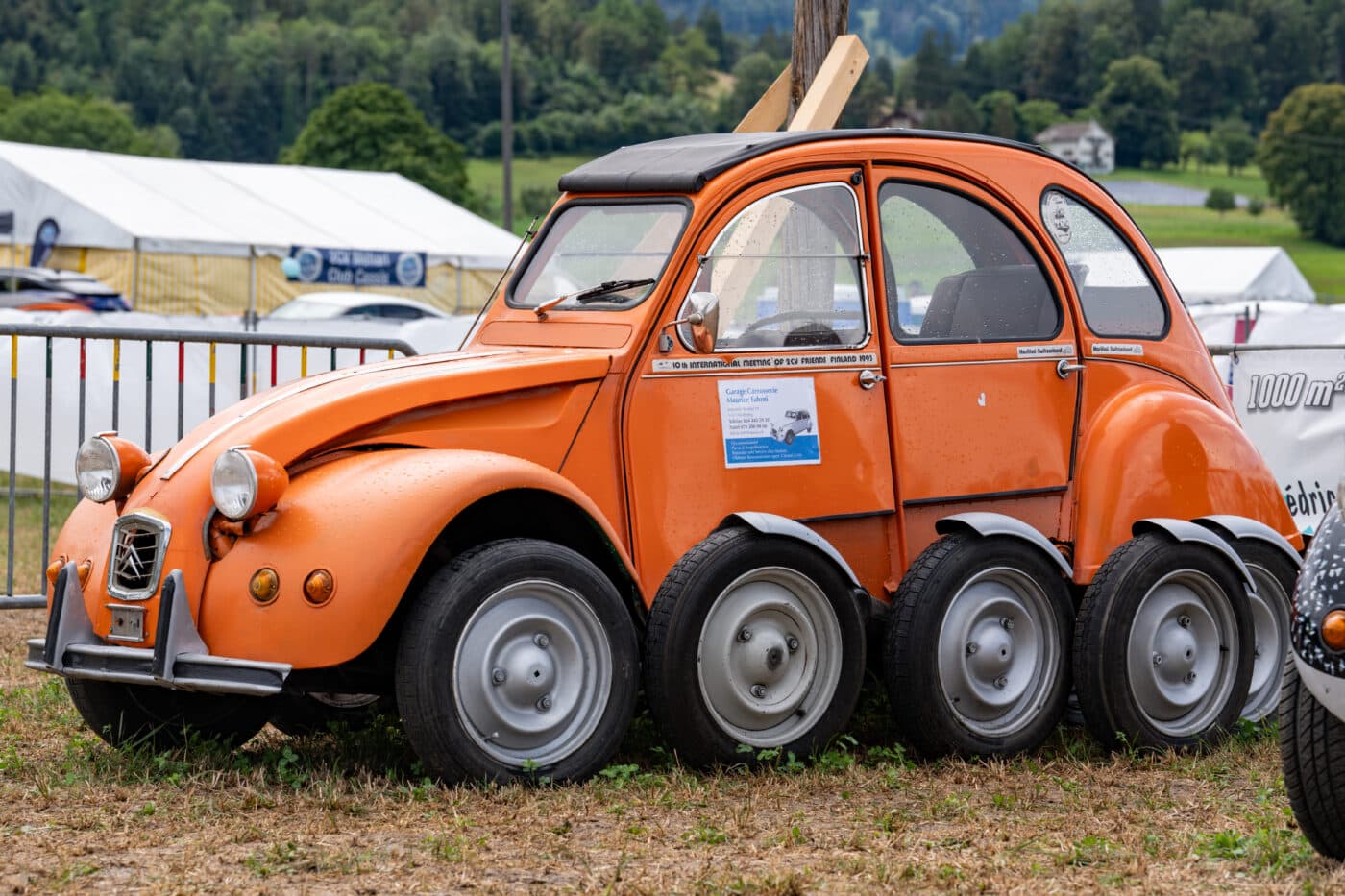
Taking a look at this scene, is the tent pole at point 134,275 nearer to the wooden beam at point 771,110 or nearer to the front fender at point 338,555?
the wooden beam at point 771,110

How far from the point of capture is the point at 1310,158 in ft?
334

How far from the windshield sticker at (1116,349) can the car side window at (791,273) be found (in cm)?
105

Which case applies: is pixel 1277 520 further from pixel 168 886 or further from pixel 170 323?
pixel 170 323

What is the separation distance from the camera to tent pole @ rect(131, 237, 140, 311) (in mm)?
29109

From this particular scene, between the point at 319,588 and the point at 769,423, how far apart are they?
5.64 ft

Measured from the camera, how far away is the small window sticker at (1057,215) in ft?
23.0

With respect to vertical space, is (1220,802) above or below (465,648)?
below

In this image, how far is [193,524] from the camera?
555 cm

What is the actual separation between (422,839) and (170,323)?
15113 millimetres

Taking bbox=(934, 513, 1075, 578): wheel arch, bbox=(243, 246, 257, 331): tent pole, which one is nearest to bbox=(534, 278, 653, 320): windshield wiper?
bbox=(934, 513, 1075, 578): wheel arch

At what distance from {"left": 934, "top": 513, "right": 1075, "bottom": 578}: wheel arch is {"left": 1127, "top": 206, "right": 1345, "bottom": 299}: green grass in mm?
68818

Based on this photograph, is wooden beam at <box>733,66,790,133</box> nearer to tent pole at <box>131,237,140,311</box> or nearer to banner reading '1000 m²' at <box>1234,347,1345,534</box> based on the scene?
banner reading '1000 m²' at <box>1234,347,1345,534</box>

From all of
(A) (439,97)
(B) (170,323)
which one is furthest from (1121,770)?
(A) (439,97)

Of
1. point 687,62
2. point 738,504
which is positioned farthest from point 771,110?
point 687,62
